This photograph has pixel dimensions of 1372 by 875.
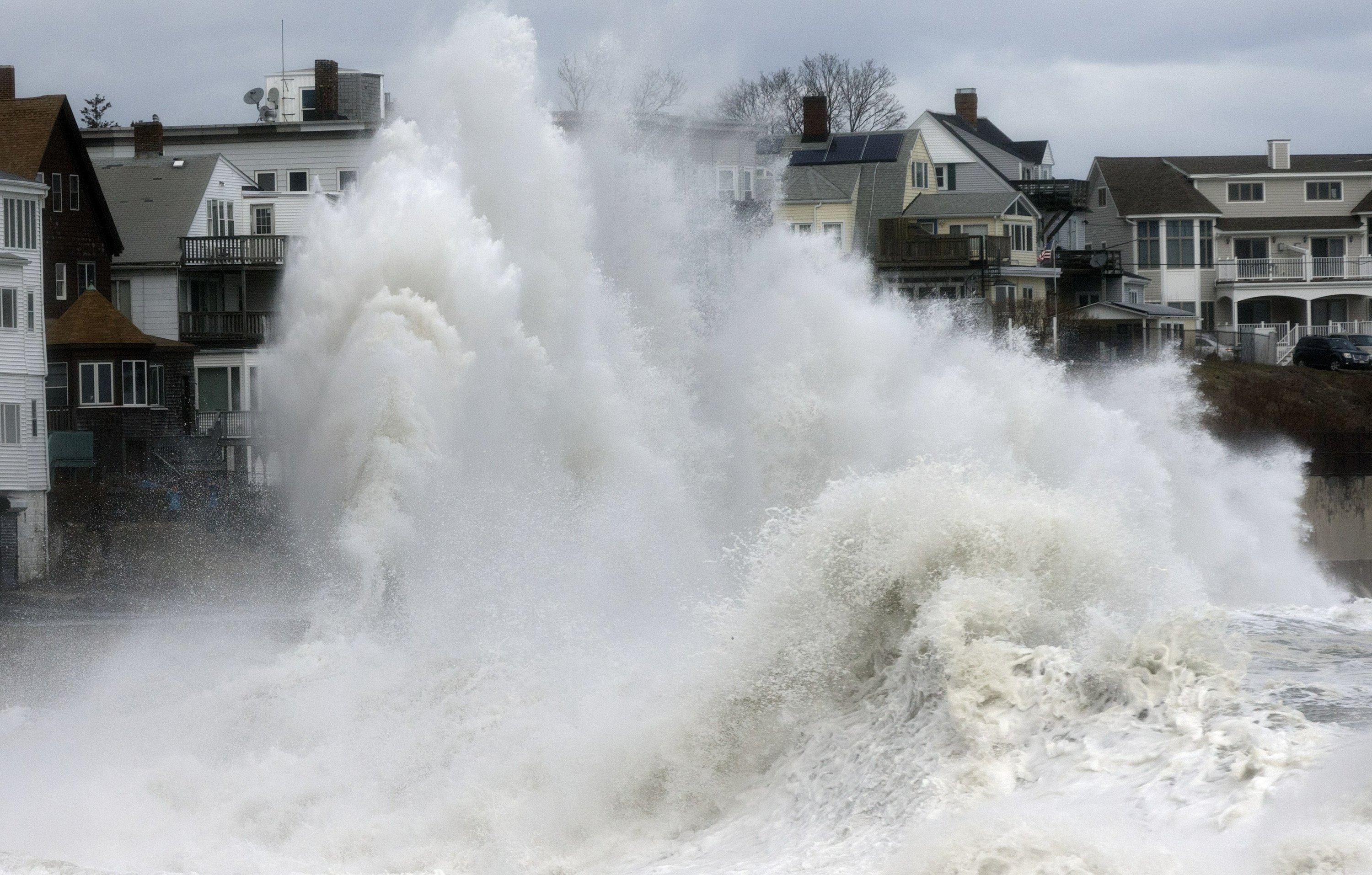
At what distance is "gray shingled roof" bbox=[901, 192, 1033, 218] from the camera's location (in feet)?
180

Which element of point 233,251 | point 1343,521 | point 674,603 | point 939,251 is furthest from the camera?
point 939,251

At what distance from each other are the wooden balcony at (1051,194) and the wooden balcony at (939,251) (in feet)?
38.0

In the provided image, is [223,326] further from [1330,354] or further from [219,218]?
[1330,354]

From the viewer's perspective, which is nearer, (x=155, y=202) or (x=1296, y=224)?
(x=155, y=202)

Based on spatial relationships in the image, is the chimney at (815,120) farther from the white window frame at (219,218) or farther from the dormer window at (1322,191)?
the white window frame at (219,218)

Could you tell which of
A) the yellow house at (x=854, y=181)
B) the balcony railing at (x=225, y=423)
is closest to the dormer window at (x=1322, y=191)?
the yellow house at (x=854, y=181)

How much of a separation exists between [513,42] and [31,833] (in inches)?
603

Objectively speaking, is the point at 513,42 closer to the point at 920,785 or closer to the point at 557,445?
the point at 557,445

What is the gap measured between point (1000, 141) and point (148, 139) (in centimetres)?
4125

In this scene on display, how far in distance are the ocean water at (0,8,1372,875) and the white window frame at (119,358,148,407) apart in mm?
15611

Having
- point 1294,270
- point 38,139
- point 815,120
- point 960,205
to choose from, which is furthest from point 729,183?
point 1294,270

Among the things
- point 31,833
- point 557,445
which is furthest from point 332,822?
point 557,445

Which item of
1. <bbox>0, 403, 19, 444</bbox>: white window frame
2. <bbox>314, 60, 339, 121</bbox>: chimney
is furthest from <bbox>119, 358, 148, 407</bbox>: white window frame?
<bbox>314, 60, 339, 121</bbox>: chimney

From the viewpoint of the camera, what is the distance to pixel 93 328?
4034 cm
